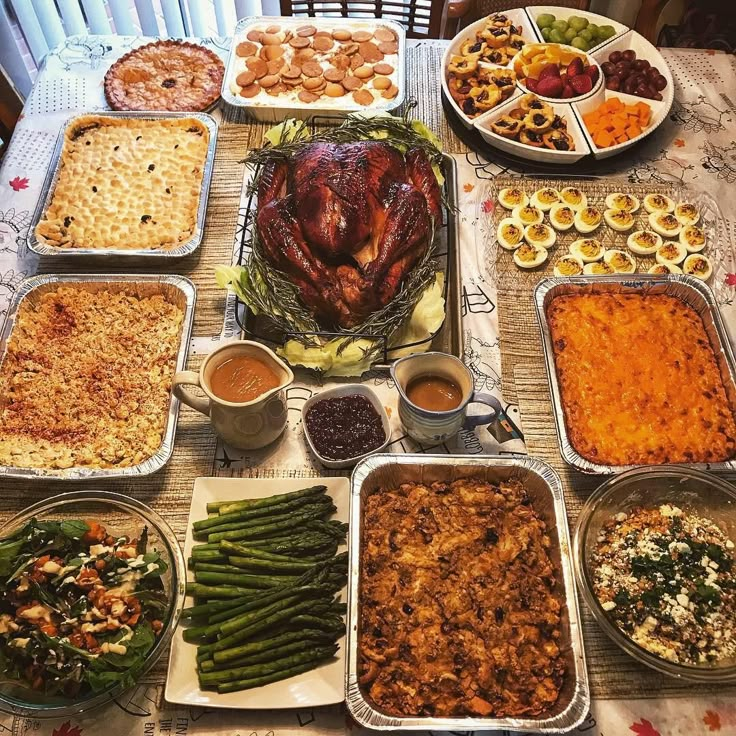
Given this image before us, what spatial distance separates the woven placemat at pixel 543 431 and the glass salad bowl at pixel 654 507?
16 cm

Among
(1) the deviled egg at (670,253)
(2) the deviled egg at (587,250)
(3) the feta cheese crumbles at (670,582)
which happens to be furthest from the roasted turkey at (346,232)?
(3) the feta cheese crumbles at (670,582)

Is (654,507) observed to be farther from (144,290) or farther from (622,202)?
(144,290)

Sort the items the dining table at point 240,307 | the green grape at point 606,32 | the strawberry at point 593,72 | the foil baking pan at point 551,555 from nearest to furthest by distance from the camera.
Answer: the foil baking pan at point 551,555
the dining table at point 240,307
the strawberry at point 593,72
the green grape at point 606,32

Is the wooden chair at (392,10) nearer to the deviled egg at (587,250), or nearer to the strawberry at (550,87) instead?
the strawberry at (550,87)

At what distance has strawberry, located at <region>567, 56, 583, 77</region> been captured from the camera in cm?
331

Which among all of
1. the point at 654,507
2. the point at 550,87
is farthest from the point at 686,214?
the point at 654,507

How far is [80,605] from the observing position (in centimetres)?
184

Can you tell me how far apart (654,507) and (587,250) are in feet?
3.86

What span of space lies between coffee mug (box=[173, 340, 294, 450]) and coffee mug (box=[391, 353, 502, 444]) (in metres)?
0.39

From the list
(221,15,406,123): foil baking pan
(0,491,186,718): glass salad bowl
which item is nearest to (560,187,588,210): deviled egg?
(221,15,406,123): foil baking pan

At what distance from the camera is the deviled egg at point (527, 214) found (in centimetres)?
290

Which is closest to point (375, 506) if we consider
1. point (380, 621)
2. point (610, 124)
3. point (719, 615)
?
point (380, 621)

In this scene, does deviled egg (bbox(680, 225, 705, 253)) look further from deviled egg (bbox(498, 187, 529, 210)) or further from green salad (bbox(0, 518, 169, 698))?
green salad (bbox(0, 518, 169, 698))

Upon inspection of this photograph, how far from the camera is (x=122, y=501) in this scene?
82.0 inches
